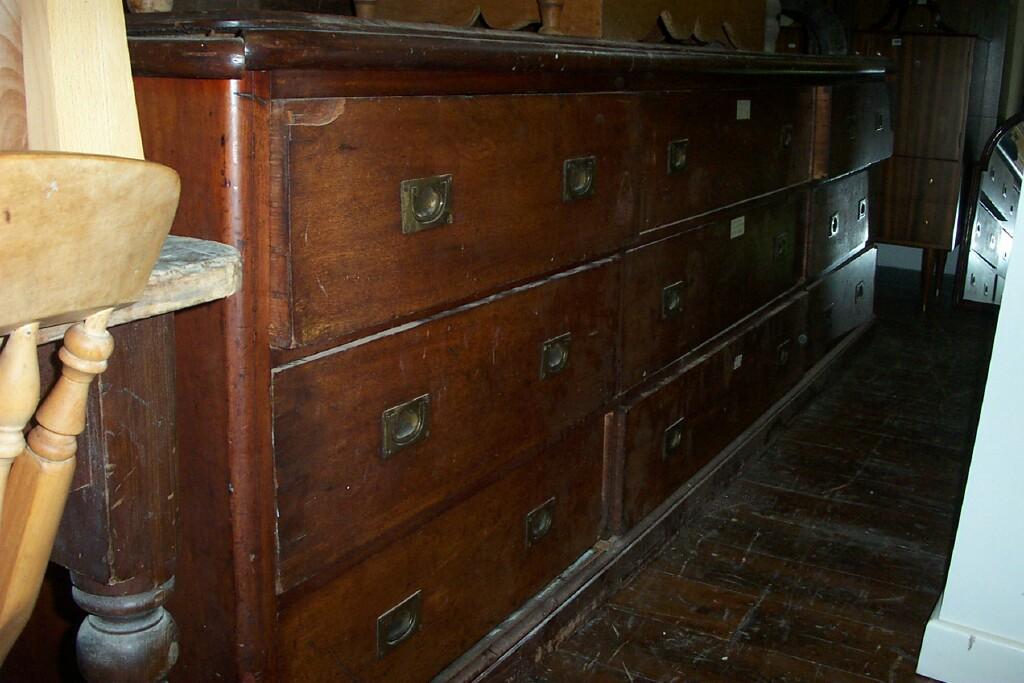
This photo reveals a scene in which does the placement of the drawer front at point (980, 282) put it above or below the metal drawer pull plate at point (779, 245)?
below

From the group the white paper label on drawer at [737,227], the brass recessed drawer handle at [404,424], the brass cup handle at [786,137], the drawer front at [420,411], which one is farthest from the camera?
the brass cup handle at [786,137]

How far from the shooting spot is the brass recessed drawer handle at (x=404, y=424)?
1.28m

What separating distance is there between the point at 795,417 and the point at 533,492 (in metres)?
1.46

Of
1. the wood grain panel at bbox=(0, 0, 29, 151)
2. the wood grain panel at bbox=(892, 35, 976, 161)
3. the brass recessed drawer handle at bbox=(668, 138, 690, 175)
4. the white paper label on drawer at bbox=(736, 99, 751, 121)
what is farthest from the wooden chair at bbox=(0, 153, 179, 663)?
the wood grain panel at bbox=(892, 35, 976, 161)

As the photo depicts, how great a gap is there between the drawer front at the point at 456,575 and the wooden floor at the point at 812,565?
18cm

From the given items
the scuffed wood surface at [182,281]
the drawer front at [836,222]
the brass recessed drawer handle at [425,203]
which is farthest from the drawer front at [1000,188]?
the scuffed wood surface at [182,281]

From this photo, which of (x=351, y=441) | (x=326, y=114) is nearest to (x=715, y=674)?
(x=351, y=441)

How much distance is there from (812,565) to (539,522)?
699 millimetres

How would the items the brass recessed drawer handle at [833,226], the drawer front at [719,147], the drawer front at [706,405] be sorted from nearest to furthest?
1. the drawer front at [719,147]
2. the drawer front at [706,405]
3. the brass recessed drawer handle at [833,226]

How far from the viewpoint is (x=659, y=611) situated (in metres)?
1.91

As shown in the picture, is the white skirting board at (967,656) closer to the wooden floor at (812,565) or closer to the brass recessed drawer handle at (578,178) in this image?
the wooden floor at (812,565)

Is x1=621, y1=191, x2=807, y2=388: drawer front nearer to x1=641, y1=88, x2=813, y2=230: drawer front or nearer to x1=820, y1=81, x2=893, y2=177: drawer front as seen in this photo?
x1=641, y1=88, x2=813, y2=230: drawer front

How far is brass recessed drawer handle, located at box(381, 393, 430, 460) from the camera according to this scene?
4.19ft

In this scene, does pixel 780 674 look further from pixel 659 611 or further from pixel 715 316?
pixel 715 316
